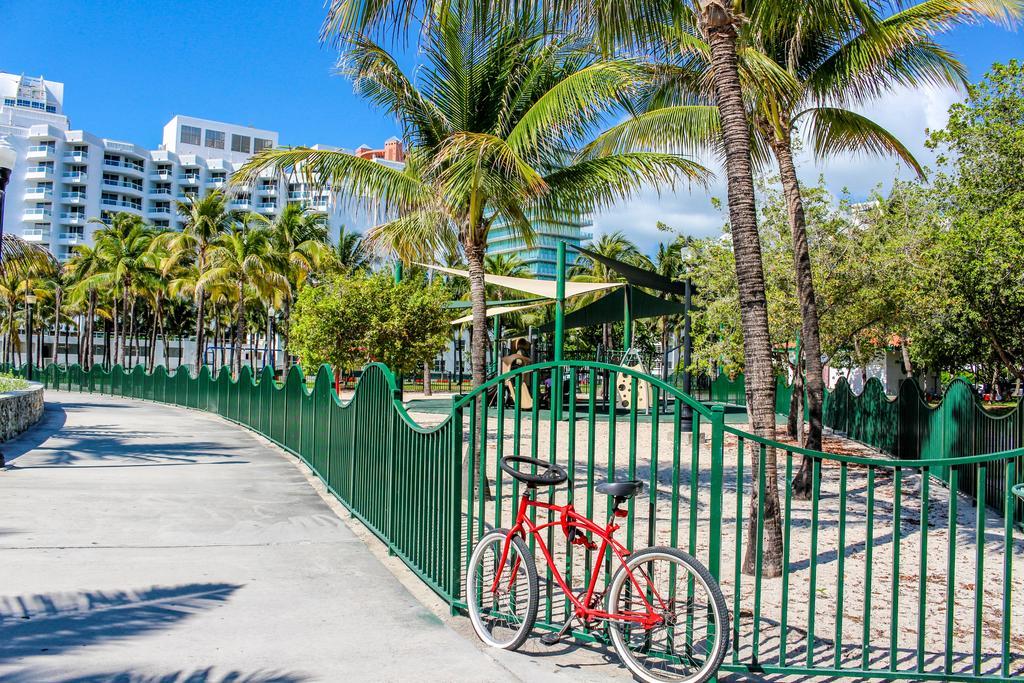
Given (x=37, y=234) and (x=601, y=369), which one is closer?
(x=601, y=369)

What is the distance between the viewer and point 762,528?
3.99 metres

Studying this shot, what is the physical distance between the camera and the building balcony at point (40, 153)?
3750 inches

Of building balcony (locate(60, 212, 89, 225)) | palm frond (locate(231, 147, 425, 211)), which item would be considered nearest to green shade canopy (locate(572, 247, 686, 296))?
palm frond (locate(231, 147, 425, 211))

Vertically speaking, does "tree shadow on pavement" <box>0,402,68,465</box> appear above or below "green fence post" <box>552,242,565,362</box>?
below

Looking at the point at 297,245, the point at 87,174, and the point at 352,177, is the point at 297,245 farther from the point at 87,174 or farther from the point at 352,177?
the point at 87,174

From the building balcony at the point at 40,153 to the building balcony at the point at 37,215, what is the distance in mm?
5539

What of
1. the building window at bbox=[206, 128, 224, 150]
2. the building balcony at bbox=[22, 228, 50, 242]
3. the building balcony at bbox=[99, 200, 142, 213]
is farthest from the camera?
the building window at bbox=[206, 128, 224, 150]

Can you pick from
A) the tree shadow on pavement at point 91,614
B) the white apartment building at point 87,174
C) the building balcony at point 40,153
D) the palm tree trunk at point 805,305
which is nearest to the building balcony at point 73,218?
the white apartment building at point 87,174

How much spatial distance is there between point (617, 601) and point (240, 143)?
125m

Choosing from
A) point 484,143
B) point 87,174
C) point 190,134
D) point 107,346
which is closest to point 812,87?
point 484,143

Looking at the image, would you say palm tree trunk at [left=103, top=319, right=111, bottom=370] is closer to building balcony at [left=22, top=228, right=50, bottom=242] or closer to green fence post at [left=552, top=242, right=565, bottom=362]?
building balcony at [left=22, top=228, right=50, bottom=242]

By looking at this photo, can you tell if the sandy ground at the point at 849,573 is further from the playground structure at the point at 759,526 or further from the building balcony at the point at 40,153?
the building balcony at the point at 40,153

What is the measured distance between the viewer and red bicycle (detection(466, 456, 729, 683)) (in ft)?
13.1

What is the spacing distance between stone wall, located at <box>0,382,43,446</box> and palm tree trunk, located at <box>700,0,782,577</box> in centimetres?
1235
